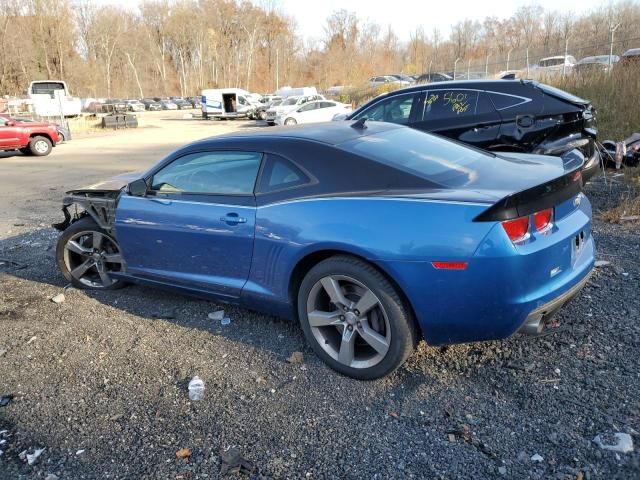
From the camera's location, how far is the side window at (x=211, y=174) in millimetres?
3645

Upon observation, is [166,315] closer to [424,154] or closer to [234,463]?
[234,463]

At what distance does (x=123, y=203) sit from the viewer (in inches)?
167

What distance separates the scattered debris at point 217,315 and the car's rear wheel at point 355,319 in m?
1.07

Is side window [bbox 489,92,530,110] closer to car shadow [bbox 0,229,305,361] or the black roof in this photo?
the black roof

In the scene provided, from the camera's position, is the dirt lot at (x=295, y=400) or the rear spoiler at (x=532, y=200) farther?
the rear spoiler at (x=532, y=200)

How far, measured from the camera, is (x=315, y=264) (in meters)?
3.28

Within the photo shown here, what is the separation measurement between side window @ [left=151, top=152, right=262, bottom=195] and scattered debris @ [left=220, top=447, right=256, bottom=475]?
5.45ft

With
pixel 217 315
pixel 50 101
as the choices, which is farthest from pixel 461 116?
pixel 50 101

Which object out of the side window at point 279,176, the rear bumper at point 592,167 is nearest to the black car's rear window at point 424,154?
the side window at point 279,176

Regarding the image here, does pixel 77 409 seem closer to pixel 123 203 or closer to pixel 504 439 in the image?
pixel 123 203

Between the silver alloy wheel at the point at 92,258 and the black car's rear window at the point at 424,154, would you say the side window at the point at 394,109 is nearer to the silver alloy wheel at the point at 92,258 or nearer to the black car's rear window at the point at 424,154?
the black car's rear window at the point at 424,154

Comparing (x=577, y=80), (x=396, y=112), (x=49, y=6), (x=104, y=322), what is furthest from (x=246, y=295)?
(x=49, y=6)

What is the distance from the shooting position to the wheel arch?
297cm

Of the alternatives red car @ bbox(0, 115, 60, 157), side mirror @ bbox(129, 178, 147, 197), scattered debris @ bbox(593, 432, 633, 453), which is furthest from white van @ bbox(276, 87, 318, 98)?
scattered debris @ bbox(593, 432, 633, 453)
